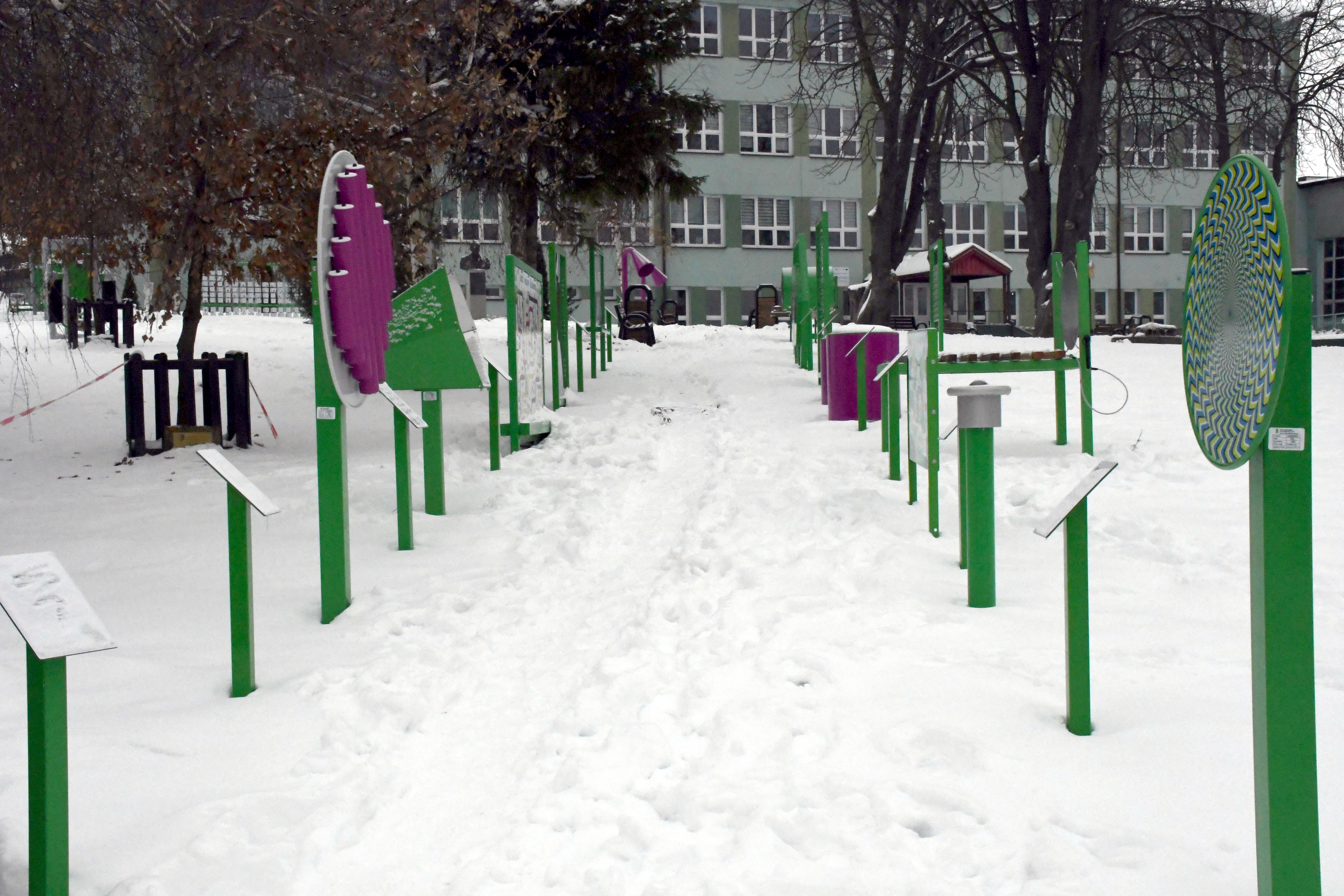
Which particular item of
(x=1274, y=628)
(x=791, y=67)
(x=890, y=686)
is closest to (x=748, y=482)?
(x=890, y=686)

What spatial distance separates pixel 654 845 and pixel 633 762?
495 millimetres

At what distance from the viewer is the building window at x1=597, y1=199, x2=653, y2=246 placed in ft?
97.6

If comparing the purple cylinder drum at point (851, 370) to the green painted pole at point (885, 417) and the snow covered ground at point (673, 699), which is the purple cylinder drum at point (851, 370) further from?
the snow covered ground at point (673, 699)

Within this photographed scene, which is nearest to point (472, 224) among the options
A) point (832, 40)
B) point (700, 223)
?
point (700, 223)

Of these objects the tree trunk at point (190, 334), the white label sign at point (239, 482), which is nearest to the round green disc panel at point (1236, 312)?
the white label sign at point (239, 482)

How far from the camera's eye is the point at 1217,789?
2.89 m

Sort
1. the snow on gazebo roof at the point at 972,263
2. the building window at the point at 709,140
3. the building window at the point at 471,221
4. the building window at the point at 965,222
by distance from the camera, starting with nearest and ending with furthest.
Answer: the snow on gazebo roof at the point at 972,263
the building window at the point at 471,221
the building window at the point at 709,140
the building window at the point at 965,222

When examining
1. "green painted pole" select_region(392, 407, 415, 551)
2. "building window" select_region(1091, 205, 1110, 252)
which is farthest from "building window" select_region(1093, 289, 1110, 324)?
"green painted pole" select_region(392, 407, 415, 551)

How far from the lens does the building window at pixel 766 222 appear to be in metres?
41.5

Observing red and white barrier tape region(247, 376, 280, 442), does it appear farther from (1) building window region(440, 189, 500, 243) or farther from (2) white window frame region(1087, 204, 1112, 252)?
(2) white window frame region(1087, 204, 1112, 252)

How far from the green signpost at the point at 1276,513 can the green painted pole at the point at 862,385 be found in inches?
291

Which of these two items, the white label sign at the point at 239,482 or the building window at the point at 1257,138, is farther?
the building window at the point at 1257,138

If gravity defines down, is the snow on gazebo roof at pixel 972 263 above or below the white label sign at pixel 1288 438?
above

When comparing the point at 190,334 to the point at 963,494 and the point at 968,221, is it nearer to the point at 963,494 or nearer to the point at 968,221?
the point at 963,494
